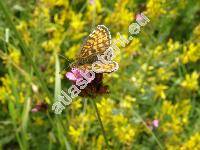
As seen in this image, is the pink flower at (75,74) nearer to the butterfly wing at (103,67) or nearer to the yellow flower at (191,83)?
the butterfly wing at (103,67)

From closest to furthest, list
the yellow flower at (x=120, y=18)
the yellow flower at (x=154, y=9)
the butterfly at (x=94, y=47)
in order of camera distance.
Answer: the butterfly at (x=94, y=47) < the yellow flower at (x=154, y=9) < the yellow flower at (x=120, y=18)

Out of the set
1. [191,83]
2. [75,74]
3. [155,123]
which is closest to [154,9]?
[191,83]

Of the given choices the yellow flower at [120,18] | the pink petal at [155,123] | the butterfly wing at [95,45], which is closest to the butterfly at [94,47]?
the butterfly wing at [95,45]

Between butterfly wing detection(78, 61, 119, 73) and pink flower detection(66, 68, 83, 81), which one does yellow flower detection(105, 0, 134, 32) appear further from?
butterfly wing detection(78, 61, 119, 73)

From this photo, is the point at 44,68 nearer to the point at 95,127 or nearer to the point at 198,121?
the point at 95,127

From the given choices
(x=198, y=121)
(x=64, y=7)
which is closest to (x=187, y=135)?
(x=198, y=121)

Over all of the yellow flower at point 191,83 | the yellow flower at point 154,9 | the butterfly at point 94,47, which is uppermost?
the yellow flower at point 154,9

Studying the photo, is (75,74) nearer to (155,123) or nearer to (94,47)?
(94,47)

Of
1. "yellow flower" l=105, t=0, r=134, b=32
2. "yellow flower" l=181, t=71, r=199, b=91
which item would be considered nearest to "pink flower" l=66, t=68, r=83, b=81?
"yellow flower" l=181, t=71, r=199, b=91
